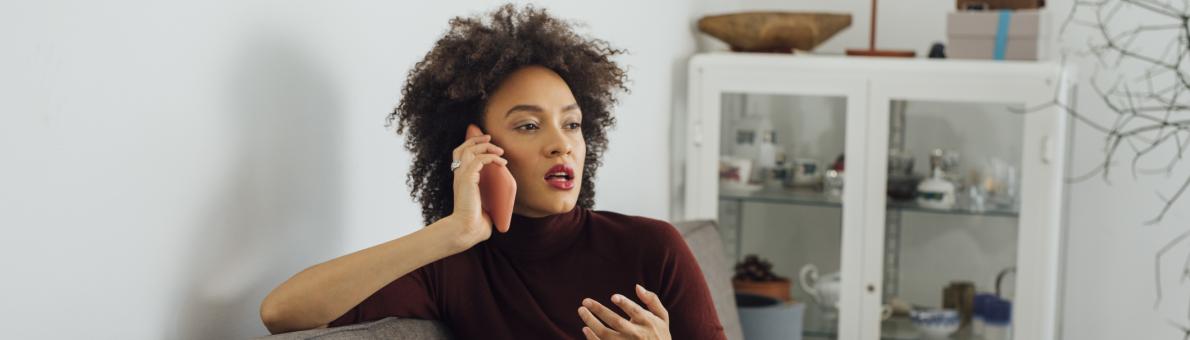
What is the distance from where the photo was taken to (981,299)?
10.1 feet

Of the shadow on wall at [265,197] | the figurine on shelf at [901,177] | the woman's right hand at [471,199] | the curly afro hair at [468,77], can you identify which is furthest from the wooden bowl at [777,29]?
the woman's right hand at [471,199]

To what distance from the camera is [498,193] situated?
1.40 meters

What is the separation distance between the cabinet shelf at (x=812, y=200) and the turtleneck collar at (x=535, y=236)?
1711 millimetres

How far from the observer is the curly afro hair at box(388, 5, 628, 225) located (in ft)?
4.89

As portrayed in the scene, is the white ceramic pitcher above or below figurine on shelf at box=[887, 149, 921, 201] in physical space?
below

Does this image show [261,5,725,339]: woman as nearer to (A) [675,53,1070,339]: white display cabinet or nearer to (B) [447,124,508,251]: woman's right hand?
(B) [447,124,508,251]: woman's right hand

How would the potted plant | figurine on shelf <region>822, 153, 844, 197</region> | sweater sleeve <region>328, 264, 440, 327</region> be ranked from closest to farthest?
sweater sleeve <region>328, 264, 440, 327</region> < the potted plant < figurine on shelf <region>822, 153, 844, 197</region>

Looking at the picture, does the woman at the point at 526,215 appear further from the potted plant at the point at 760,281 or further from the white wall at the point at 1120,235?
the white wall at the point at 1120,235

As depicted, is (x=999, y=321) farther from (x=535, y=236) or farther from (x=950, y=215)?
(x=535, y=236)

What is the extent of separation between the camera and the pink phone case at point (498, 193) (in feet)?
4.57

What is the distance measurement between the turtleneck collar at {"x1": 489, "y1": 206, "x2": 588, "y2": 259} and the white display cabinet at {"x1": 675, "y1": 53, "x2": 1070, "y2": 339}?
1.64 m

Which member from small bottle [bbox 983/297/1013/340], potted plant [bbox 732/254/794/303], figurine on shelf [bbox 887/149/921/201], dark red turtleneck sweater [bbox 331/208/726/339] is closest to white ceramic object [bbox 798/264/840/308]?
potted plant [bbox 732/254/794/303]

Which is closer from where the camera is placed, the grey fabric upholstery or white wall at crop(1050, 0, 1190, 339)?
the grey fabric upholstery

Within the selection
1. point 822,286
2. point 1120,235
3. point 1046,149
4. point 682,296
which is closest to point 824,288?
point 822,286
